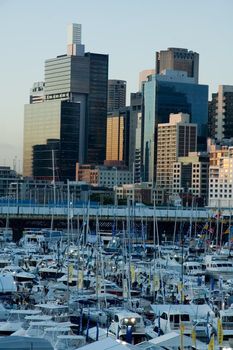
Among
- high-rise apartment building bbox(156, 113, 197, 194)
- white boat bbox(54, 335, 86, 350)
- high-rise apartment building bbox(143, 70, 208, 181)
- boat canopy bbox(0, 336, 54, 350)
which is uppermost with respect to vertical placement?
high-rise apartment building bbox(143, 70, 208, 181)

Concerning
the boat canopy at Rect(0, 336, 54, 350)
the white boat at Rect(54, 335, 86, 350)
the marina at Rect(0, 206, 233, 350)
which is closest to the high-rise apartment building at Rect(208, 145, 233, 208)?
the marina at Rect(0, 206, 233, 350)

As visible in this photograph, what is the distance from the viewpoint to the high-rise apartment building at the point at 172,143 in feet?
627

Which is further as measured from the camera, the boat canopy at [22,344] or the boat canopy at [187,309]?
the boat canopy at [187,309]

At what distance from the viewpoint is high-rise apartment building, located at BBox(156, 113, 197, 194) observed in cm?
19112

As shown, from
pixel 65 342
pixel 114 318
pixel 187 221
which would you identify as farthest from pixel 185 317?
pixel 187 221

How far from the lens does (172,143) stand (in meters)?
192

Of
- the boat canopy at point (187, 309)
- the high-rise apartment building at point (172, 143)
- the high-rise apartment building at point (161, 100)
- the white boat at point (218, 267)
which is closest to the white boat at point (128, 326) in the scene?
the boat canopy at point (187, 309)

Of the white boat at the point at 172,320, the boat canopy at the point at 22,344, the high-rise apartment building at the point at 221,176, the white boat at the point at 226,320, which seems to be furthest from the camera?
the high-rise apartment building at the point at 221,176

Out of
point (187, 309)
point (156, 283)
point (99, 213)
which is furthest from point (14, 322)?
point (99, 213)

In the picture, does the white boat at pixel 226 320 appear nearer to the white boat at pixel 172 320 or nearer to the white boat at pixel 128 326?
the white boat at pixel 172 320

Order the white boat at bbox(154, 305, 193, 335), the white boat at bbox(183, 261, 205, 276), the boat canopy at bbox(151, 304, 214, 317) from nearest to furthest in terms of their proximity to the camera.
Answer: the white boat at bbox(154, 305, 193, 335), the boat canopy at bbox(151, 304, 214, 317), the white boat at bbox(183, 261, 205, 276)

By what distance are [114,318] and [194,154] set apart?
151493 mm

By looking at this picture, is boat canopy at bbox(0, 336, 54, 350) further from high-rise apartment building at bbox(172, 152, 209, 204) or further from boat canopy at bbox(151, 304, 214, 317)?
Answer: high-rise apartment building at bbox(172, 152, 209, 204)

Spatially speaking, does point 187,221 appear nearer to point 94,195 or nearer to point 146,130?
point 94,195
